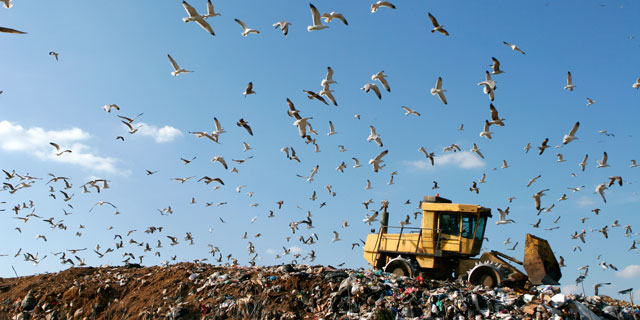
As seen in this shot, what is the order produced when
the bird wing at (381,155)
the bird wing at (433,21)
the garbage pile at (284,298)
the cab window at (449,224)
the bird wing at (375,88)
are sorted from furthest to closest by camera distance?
the bird wing at (381,155), the bird wing at (375,88), the cab window at (449,224), the bird wing at (433,21), the garbage pile at (284,298)

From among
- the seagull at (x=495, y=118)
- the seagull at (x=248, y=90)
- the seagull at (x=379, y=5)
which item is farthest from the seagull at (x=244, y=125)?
the seagull at (x=495, y=118)

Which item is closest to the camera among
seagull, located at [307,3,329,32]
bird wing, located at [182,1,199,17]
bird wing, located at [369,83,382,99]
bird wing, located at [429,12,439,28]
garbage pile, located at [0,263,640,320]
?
garbage pile, located at [0,263,640,320]

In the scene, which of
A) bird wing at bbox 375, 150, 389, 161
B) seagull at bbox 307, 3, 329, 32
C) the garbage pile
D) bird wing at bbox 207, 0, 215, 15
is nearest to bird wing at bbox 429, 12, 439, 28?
seagull at bbox 307, 3, 329, 32

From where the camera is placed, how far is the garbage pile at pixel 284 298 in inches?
300

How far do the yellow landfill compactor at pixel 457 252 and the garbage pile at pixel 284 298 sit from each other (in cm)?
54

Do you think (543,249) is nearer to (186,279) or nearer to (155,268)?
(186,279)

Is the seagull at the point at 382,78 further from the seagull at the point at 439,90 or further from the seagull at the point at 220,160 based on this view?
the seagull at the point at 220,160

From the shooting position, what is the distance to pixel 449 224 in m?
10.2

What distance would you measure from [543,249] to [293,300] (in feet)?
16.1

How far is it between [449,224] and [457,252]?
0.58m

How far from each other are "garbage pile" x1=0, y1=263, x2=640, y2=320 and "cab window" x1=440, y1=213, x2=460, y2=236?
1.16 meters

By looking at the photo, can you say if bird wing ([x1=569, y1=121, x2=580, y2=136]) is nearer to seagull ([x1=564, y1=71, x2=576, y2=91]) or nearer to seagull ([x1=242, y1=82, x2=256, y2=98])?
seagull ([x1=564, y1=71, x2=576, y2=91])

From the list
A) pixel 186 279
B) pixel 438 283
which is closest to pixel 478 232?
pixel 438 283

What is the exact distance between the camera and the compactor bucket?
9.36 meters
